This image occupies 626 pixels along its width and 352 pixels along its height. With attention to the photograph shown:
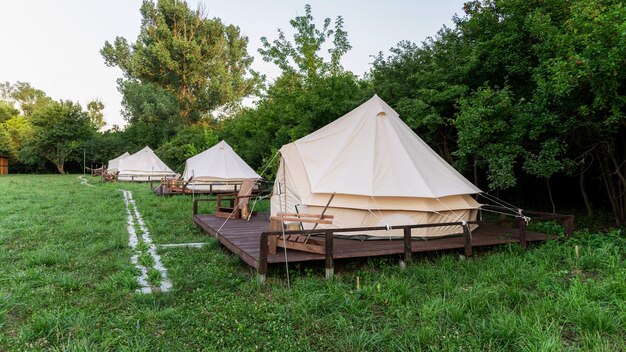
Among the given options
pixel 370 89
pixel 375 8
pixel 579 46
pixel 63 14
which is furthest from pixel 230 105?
pixel 579 46

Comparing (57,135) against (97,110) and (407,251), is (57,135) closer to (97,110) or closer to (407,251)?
(97,110)

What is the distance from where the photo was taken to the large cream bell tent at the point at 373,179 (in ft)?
22.4

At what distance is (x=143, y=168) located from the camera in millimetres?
28094

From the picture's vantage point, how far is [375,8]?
1434cm

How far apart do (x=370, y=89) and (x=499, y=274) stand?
8.05 metres

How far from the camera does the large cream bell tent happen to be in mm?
6824

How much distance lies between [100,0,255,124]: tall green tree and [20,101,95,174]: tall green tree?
25.9ft

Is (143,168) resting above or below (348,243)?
above

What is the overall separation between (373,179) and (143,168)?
25.4 meters

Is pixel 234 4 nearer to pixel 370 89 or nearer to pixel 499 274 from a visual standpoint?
pixel 370 89

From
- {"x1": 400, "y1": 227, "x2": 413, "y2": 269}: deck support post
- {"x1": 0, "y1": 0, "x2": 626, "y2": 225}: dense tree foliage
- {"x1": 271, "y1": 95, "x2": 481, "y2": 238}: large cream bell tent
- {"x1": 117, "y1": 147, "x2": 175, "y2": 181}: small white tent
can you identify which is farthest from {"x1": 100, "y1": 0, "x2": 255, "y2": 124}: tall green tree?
{"x1": 400, "y1": 227, "x2": 413, "y2": 269}: deck support post

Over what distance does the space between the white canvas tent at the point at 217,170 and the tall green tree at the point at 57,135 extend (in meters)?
26.9

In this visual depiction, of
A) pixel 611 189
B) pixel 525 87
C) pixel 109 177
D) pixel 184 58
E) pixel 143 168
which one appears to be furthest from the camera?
pixel 184 58

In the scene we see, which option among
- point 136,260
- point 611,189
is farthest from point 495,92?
point 136,260
